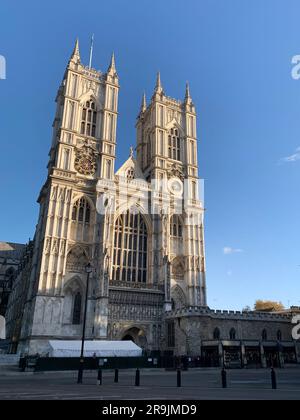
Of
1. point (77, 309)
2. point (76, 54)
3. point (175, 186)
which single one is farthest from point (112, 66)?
point (77, 309)

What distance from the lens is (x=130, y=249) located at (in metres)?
44.9

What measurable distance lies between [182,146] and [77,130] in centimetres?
1660

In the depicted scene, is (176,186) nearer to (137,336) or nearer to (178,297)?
(178,297)

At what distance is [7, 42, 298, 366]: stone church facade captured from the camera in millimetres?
37344

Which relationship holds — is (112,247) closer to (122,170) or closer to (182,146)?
(122,170)

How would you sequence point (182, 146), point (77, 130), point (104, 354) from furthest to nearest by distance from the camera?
point (182, 146) → point (77, 130) → point (104, 354)

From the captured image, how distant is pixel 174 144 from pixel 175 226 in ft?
45.2

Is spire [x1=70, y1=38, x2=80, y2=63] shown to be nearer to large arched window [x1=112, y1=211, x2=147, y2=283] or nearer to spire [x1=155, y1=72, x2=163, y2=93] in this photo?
spire [x1=155, y1=72, x2=163, y2=93]

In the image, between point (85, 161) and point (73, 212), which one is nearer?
point (73, 212)

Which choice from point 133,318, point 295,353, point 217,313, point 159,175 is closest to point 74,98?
point 159,175

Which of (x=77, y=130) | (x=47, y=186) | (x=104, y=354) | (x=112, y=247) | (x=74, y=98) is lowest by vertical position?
(x=104, y=354)

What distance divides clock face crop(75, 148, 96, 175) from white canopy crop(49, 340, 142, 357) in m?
22.0

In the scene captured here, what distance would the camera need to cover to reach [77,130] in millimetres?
46750

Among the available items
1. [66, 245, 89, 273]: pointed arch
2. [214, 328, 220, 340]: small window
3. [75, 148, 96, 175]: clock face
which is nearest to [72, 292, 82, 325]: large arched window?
[66, 245, 89, 273]: pointed arch
